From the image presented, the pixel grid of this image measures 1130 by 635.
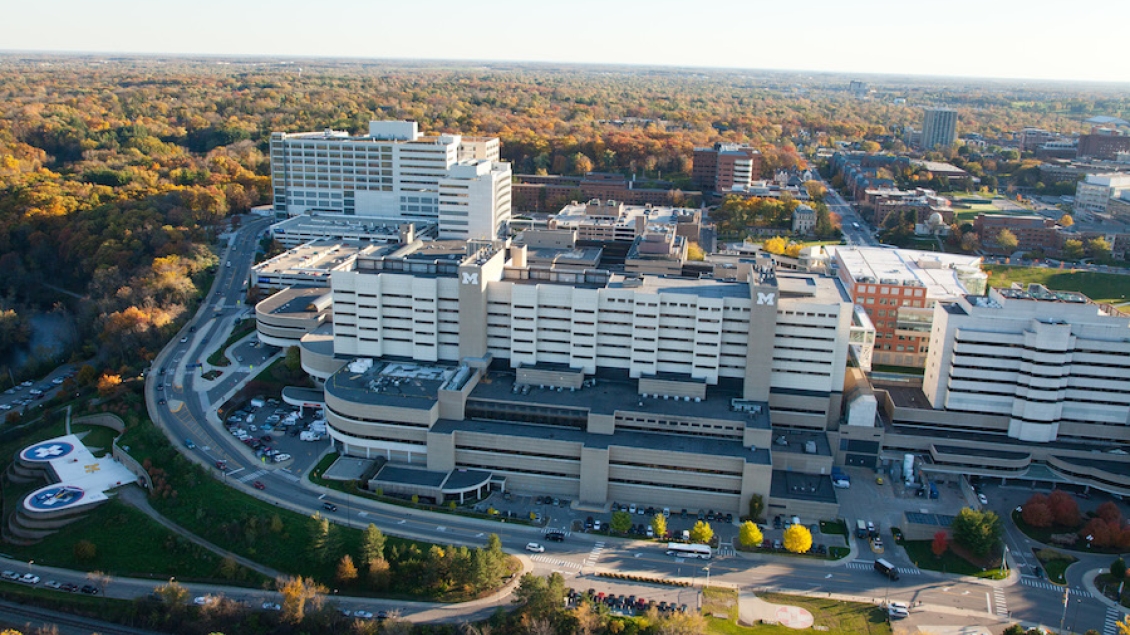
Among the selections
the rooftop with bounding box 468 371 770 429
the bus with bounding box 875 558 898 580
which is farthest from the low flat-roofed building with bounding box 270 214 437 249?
the bus with bounding box 875 558 898 580

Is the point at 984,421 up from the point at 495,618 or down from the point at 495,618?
up

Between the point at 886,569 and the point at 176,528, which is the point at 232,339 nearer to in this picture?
the point at 176,528

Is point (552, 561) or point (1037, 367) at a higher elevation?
point (1037, 367)

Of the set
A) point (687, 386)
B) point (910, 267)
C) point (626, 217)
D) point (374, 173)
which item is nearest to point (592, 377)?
point (687, 386)

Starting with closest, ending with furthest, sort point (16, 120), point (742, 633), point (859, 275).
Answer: point (742, 633) → point (859, 275) → point (16, 120)

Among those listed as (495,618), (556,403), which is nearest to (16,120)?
(556,403)

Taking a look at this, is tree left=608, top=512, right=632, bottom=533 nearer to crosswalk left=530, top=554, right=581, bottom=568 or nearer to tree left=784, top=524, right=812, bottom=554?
crosswalk left=530, top=554, right=581, bottom=568

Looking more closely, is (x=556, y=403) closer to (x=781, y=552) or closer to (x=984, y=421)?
(x=781, y=552)

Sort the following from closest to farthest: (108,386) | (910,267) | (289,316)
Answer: (108,386)
(289,316)
(910,267)
